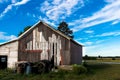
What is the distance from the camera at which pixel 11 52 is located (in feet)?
97.0

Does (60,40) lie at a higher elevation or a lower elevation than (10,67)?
higher

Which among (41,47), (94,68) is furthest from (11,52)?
(94,68)

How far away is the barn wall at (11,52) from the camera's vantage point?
1150 inches

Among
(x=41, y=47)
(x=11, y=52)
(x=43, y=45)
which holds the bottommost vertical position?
(x=11, y=52)

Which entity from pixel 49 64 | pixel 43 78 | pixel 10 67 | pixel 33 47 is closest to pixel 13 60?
pixel 10 67

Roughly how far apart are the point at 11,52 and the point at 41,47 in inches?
168

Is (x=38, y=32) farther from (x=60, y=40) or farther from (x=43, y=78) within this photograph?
(x=43, y=78)

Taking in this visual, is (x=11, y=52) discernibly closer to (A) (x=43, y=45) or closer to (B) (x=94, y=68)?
(A) (x=43, y=45)

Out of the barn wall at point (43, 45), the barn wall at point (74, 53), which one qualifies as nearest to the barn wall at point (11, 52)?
the barn wall at point (43, 45)

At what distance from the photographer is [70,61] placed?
27547mm

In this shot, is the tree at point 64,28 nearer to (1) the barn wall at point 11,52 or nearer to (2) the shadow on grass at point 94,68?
(2) the shadow on grass at point 94,68

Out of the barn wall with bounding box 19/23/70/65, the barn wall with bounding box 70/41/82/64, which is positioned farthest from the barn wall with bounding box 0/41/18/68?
the barn wall with bounding box 70/41/82/64

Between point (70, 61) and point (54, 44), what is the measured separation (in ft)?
9.67

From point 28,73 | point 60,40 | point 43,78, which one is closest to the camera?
point 43,78
